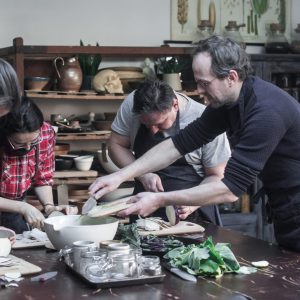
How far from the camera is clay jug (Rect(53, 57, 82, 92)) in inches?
180

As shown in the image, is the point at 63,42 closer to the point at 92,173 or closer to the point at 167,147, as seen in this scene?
the point at 92,173

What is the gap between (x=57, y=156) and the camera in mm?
4598

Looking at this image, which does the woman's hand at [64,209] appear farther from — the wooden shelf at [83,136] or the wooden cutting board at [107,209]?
the wooden shelf at [83,136]

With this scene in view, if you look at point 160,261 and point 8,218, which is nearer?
point 160,261

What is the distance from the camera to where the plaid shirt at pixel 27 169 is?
316cm

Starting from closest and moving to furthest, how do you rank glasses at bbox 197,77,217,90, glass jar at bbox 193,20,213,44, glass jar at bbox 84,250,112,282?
glass jar at bbox 84,250,112,282
glasses at bbox 197,77,217,90
glass jar at bbox 193,20,213,44

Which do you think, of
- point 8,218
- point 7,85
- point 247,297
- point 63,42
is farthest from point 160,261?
point 63,42

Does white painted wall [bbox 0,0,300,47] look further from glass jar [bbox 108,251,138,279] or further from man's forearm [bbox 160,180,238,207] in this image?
glass jar [bbox 108,251,138,279]

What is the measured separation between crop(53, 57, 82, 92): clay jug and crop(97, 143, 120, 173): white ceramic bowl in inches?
18.0

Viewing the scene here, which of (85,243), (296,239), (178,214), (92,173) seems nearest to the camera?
(85,243)

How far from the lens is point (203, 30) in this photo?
5270 millimetres

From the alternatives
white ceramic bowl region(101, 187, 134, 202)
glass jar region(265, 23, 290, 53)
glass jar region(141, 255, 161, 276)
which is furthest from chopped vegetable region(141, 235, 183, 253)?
glass jar region(265, 23, 290, 53)

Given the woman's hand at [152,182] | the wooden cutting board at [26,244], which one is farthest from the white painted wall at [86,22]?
the wooden cutting board at [26,244]

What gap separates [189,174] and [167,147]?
306mm
